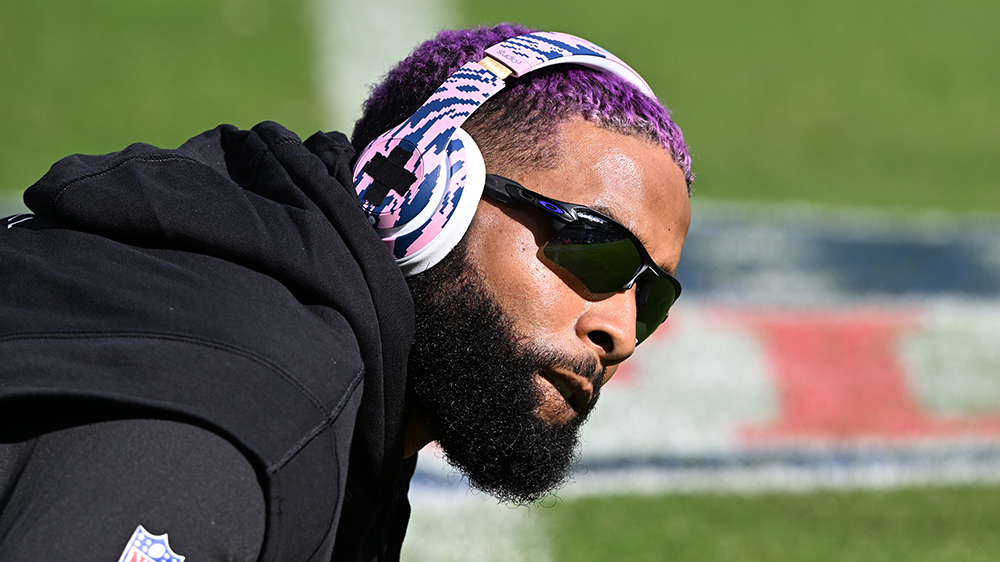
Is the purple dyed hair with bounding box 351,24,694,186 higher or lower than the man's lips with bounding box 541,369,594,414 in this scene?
higher

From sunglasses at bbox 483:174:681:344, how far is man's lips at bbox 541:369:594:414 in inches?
8.1

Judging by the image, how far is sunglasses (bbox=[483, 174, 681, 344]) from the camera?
2133 millimetres

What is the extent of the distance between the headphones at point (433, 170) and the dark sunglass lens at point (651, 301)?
0.46m

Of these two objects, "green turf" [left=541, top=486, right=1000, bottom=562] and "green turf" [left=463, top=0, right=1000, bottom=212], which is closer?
"green turf" [left=541, top=486, right=1000, bottom=562]

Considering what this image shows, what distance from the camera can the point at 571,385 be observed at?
2.14 meters

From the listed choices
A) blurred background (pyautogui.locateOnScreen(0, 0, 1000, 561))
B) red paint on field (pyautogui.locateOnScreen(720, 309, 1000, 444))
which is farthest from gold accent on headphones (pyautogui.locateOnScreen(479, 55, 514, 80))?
red paint on field (pyautogui.locateOnScreen(720, 309, 1000, 444))

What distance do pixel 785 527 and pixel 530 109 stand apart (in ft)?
8.04

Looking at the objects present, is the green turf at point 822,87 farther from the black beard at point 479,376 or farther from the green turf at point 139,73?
the black beard at point 479,376

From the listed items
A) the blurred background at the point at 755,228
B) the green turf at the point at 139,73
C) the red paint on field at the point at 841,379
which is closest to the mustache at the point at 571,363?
the blurred background at the point at 755,228

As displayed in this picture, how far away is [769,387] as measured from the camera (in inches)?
193

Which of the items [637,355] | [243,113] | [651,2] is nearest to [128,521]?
[637,355]

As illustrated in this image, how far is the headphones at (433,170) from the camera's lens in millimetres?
2104

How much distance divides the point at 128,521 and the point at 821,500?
338cm

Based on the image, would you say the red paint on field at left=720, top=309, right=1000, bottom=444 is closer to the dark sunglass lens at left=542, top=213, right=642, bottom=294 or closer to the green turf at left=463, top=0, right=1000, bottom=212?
the green turf at left=463, top=0, right=1000, bottom=212
